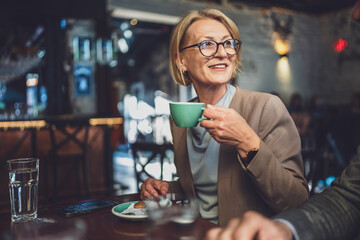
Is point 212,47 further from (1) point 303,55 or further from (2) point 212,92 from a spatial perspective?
(1) point 303,55

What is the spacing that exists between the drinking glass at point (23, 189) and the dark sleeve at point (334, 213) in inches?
29.4

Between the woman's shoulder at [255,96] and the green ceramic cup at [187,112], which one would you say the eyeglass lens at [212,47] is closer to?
the woman's shoulder at [255,96]

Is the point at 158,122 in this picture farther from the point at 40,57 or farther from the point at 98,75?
the point at 40,57

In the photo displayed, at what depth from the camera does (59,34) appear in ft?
17.4

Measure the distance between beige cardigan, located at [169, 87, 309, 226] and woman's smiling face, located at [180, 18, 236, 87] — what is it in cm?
13

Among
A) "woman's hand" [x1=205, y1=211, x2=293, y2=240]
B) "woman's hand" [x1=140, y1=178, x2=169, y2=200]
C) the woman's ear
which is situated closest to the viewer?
"woman's hand" [x1=205, y1=211, x2=293, y2=240]

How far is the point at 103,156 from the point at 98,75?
2.02m

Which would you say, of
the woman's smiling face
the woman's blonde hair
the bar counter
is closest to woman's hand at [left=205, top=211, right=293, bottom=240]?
the woman's smiling face

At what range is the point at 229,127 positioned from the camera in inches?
37.2

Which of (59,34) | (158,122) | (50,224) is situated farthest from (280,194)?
(158,122)

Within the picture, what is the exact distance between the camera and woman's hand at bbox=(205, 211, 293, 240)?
60 cm

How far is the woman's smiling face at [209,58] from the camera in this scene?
125cm

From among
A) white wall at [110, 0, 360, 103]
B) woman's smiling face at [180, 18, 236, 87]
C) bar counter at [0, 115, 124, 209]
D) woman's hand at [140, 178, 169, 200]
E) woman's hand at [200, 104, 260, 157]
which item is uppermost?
white wall at [110, 0, 360, 103]

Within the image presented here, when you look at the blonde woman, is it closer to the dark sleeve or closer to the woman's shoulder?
the woman's shoulder
